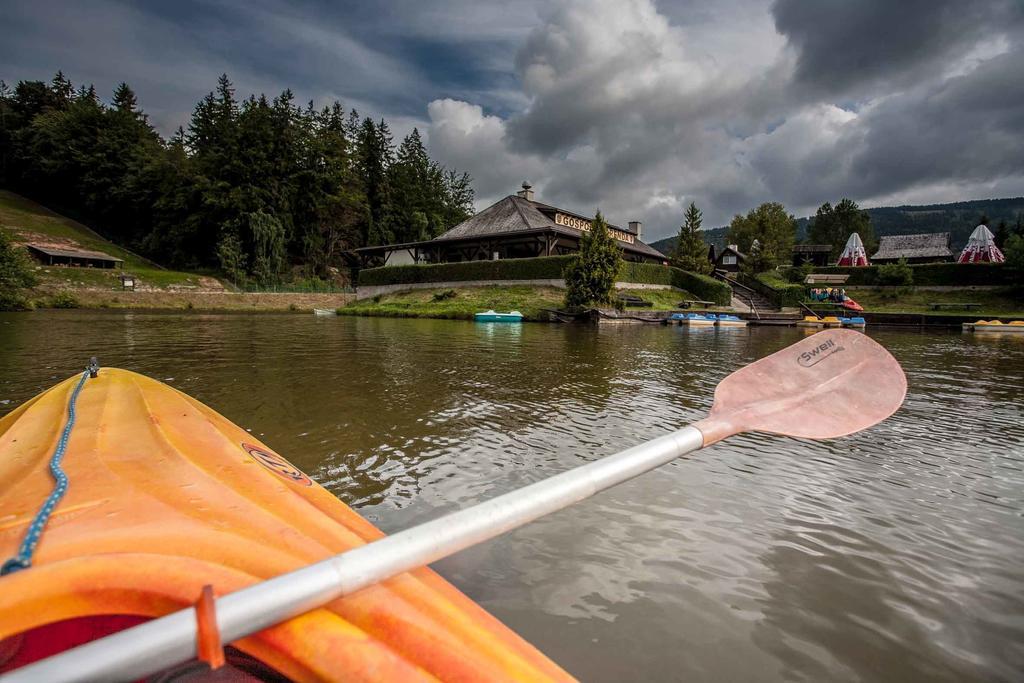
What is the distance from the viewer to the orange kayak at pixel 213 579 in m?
1.03

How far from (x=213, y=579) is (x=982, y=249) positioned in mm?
53539

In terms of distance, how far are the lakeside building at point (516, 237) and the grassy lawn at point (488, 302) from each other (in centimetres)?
461

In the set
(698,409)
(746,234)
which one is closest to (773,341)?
(698,409)

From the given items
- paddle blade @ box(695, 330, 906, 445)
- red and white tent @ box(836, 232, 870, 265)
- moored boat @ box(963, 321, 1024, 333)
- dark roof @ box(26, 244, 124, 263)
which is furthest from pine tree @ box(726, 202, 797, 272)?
dark roof @ box(26, 244, 124, 263)

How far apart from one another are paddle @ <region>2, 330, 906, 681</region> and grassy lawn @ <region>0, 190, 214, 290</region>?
148 ft

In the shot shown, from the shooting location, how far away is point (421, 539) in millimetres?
1318

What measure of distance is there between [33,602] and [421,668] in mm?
852

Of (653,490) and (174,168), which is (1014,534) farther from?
(174,168)

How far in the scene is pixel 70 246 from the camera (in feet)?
148

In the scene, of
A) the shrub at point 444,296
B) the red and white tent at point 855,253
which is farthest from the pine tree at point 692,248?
the shrub at point 444,296

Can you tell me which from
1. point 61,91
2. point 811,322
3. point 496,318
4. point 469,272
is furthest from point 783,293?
point 61,91

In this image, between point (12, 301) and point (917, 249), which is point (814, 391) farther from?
point (917, 249)

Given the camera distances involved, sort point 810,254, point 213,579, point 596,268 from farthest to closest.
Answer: point 810,254, point 596,268, point 213,579

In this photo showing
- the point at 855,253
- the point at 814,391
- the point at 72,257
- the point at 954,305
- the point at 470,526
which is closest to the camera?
the point at 470,526
